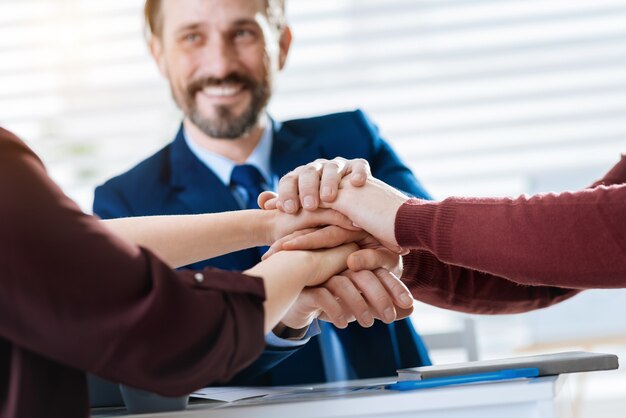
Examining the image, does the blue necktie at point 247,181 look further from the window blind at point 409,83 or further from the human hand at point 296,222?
the window blind at point 409,83

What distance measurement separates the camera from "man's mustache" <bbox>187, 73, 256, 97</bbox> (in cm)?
207

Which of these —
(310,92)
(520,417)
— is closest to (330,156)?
(520,417)

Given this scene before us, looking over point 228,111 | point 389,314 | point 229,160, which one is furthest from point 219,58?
point 389,314

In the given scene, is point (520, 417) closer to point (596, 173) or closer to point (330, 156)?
point (330, 156)

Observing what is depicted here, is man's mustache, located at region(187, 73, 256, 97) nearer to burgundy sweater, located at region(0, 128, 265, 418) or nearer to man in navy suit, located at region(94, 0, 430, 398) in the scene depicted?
man in navy suit, located at region(94, 0, 430, 398)

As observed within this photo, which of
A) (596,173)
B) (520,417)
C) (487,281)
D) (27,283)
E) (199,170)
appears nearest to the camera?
(27,283)

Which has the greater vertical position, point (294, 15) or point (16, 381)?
point (294, 15)

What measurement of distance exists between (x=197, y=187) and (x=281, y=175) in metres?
0.19

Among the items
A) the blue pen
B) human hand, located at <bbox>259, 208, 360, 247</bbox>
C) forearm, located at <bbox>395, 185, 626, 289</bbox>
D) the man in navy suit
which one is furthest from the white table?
the man in navy suit

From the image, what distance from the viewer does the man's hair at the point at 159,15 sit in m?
2.12

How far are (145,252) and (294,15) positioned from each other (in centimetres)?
299

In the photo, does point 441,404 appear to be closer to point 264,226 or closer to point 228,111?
point 264,226

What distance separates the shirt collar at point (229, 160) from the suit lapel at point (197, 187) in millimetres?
24

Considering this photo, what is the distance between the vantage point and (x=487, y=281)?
1498 millimetres
